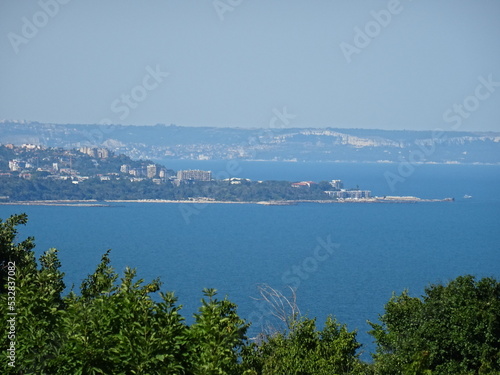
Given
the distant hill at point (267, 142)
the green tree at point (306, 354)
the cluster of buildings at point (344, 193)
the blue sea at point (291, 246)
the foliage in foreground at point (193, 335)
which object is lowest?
the blue sea at point (291, 246)

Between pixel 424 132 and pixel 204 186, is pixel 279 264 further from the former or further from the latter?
pixel 424 132

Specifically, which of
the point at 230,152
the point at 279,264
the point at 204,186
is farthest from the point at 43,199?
the point at 230,152

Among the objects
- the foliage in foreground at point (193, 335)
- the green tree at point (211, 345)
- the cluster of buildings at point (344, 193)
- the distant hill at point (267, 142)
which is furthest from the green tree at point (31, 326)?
the distant hill at point (267, 142)

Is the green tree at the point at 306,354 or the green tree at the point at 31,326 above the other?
the green tree at the point at 31,326

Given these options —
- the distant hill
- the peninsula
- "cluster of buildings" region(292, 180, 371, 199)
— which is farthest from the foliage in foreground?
the distant hill

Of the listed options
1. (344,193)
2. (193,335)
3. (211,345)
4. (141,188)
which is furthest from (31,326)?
(344,193)

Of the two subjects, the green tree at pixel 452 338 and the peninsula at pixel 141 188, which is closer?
the green tree at pixel 452 338

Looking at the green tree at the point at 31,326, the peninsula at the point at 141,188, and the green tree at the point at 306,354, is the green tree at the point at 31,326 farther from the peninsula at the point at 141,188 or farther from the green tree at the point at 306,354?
the peninsula at the point at 141,188

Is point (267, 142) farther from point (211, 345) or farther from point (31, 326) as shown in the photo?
point (211, 345)
